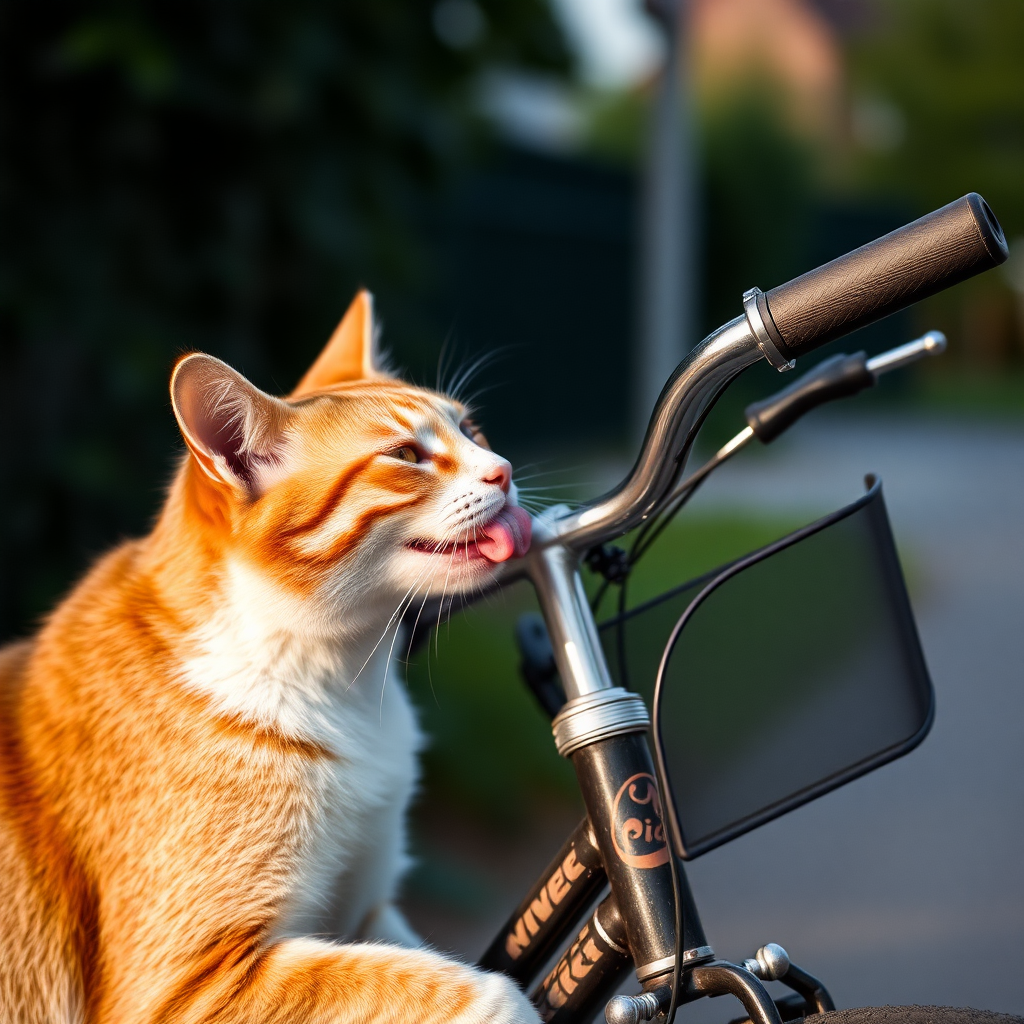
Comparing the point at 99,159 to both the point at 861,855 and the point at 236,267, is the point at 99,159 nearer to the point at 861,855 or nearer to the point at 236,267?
the point at 236,267

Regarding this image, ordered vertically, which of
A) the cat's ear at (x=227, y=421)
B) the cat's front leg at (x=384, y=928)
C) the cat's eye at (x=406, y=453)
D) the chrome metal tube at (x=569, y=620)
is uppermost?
the cat's ear at (x=227, y=421)

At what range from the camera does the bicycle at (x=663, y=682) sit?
41.4 inches

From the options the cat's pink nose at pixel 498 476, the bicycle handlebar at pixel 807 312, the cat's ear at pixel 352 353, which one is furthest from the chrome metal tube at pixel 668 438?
the cat's ear at pixel 352 353

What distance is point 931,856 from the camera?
4.39 meters

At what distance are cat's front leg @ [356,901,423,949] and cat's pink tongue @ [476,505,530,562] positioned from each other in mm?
545

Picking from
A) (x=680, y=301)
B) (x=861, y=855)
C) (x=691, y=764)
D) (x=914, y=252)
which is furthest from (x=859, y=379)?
(x=680, y=301)

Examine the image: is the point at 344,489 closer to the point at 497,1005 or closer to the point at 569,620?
the point at 569,620

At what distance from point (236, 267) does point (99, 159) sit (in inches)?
18.5

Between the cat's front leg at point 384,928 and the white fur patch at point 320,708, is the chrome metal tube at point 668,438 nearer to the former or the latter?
the white fur patch at point 320,708

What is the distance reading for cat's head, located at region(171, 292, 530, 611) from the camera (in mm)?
1319

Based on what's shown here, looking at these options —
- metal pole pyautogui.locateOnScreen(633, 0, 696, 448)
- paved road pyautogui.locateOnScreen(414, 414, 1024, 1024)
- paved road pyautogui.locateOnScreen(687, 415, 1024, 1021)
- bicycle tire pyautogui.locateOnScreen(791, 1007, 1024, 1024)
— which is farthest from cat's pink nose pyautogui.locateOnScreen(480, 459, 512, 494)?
metal pole pyautogui.locateOnScreen(633, 0, 696, 448)

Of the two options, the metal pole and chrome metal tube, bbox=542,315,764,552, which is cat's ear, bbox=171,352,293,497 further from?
the metal pole

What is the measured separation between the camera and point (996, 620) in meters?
6.69

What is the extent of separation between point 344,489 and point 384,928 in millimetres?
590
